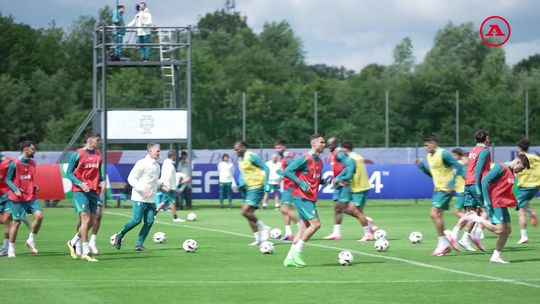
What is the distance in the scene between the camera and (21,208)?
19.7 metres

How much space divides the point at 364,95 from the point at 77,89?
30.3 m

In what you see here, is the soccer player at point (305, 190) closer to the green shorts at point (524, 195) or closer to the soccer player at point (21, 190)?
the soccer player at point (21, 190)

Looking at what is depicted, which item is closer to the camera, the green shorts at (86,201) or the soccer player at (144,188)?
the green shorts at (86,201)

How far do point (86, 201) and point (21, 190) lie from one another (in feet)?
5.06

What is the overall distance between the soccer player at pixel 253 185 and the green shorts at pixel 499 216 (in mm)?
6069

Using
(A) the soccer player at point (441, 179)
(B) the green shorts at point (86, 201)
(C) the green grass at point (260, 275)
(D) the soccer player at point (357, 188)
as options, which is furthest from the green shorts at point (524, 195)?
(B) the green shorts at point (86, 201)

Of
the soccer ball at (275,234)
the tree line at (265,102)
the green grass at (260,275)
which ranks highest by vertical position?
the tree line at (265,102)

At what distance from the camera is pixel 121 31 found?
1650 inches

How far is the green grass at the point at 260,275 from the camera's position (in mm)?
13391

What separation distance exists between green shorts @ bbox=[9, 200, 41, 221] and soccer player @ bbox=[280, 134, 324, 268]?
5.32 meters

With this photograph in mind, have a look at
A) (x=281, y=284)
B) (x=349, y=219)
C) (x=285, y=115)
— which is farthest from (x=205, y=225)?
(x=285, y=115)

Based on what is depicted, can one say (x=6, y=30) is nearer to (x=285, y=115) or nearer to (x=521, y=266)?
(x=285, y=115)

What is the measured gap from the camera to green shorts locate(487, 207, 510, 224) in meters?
17.2

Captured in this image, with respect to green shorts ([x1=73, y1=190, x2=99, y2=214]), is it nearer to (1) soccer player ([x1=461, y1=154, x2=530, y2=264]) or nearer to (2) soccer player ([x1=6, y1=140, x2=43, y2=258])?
(2) soccer player ([x1=6, y1=140, x2=43, y2=258])
